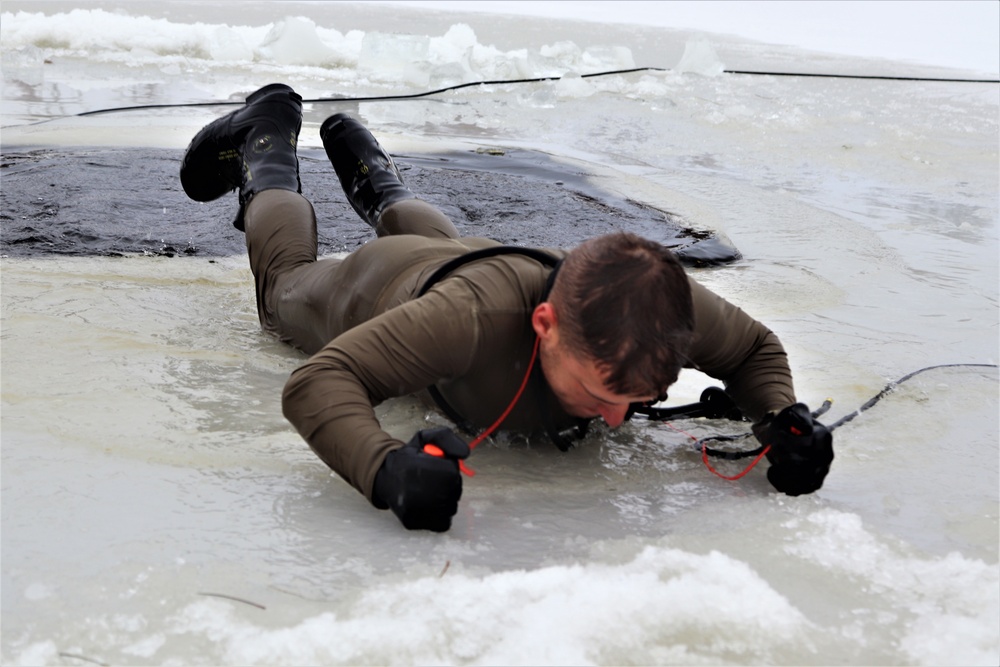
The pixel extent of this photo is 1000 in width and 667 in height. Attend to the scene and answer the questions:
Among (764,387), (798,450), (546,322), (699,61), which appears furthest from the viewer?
(699,61)

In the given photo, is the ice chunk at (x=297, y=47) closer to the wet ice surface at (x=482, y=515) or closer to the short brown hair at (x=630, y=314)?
the wet ice surface at (x=482, y=515)

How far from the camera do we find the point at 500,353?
2.06 m

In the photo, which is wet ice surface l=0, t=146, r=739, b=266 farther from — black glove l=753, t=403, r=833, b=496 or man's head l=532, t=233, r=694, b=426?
man's head l=532, t=233, r=694, b=426

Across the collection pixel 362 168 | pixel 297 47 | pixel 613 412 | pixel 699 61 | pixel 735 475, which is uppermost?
pixel 699 61

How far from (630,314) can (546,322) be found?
0.67 ft

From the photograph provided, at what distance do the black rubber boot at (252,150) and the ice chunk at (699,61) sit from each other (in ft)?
26.2

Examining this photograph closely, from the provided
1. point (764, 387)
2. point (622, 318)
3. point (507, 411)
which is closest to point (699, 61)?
point (764, 387)

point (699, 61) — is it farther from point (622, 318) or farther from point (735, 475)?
point (622, 318)

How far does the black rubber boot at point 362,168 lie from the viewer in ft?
10.8

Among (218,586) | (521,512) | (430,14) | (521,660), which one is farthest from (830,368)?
(430,14)

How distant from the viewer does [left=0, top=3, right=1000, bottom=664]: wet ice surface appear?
1.64 m

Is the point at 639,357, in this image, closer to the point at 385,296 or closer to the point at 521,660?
the point at 521,660

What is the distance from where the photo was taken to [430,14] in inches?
755

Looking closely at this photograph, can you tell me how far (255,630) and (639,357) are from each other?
81 centimetres
